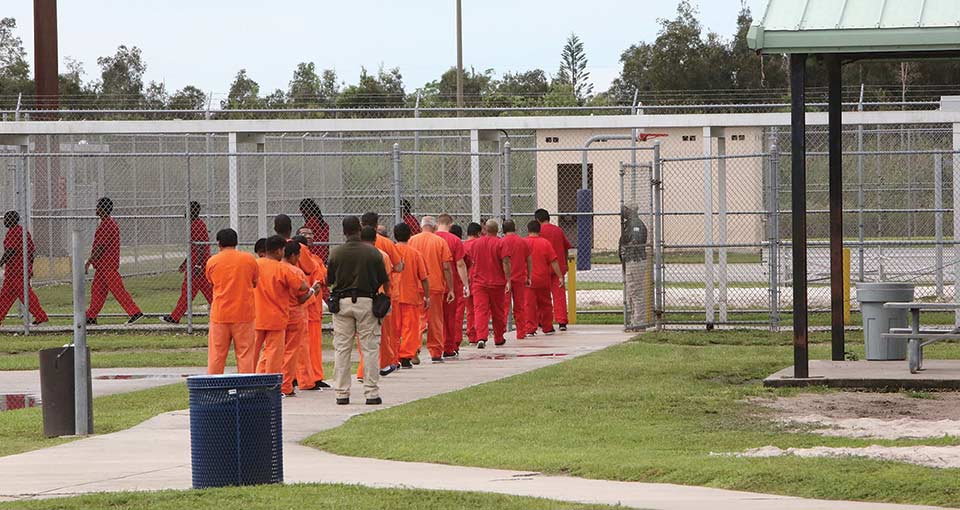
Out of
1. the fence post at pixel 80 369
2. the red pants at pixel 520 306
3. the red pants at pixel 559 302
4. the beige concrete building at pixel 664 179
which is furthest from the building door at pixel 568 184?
the fence post at pixel 80 369

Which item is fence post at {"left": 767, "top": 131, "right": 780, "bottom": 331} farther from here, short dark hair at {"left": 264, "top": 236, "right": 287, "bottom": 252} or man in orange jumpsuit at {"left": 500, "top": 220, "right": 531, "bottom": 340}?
short dark hair at {"left": 264, "top": 236, "right": 287, "bottom": 252}

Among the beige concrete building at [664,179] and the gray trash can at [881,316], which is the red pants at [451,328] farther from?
the beige concrete building at [664,179]

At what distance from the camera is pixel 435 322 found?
19094 millimetres

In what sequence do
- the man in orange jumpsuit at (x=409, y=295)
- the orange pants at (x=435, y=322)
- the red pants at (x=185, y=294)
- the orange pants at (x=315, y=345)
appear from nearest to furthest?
the orange pants at (x=315, y=345) → the man in orange jumpsuit at (x=409, y=295) → the orange pants at (x=435, y=322) → the red pants at (x=185, y=294)

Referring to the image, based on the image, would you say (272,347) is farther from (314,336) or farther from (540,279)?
(540,279)

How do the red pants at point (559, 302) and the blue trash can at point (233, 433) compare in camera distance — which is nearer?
the blue trash can at point (233, 433)

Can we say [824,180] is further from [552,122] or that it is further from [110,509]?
[110,509]

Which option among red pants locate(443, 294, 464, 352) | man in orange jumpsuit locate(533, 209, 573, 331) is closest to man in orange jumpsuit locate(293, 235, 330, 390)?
red pants locate(443, 294, 464, 352)

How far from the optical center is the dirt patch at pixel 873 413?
490 inches

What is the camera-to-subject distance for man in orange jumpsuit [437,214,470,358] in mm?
19469

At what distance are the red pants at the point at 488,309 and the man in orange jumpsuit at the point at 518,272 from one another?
0.21m

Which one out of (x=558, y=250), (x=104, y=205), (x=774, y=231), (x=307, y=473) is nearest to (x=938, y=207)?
(x=774, y=231)

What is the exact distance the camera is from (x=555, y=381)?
16344 mm

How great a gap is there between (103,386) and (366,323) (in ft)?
13.0
